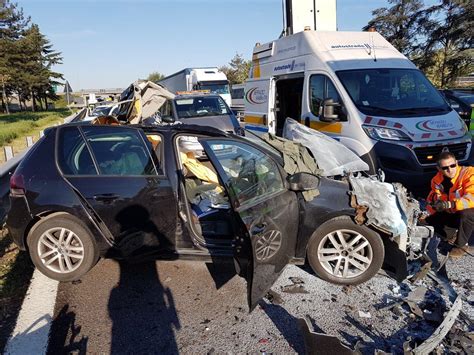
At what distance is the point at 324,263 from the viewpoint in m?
3.76

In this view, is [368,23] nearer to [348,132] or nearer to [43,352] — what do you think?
[348,132]

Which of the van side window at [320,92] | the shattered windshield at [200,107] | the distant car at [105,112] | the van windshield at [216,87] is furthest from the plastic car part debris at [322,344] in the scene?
the van windshield at [216,87]

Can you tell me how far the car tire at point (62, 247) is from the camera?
3.74 meters

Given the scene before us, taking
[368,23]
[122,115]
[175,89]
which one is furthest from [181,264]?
[368,23]

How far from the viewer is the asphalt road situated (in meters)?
2.94

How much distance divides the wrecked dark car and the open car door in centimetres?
2

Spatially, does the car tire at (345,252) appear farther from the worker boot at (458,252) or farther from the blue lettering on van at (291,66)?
the blue lettering on van at (291,66)

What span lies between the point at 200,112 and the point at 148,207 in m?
7.85

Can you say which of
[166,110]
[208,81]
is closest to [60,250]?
[166,110]

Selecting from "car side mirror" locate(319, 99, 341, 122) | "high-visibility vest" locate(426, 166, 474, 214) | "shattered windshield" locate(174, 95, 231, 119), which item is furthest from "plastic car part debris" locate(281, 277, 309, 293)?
"shattered windshield" locate(174, 95, 231, 119)

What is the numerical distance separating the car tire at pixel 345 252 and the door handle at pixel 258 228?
90 centimetres

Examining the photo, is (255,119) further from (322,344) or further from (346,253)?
(322,344)

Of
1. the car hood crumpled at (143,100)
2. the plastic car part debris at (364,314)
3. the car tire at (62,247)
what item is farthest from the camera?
the car hood crumpled at (143,100)

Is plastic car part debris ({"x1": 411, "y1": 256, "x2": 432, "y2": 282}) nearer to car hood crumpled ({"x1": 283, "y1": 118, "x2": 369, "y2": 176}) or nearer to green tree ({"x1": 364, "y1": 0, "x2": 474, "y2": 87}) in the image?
car hood crumpled ({"x1": 283, "y1": 118, "x2": 369, "y2": 176})
